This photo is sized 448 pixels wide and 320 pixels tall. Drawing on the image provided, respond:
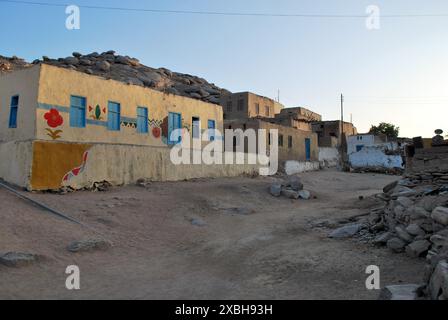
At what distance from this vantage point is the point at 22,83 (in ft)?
49.9

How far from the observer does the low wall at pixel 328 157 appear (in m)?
36.1

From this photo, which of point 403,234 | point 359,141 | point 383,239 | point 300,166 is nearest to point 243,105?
point 300,166

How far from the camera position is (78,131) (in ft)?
51.9

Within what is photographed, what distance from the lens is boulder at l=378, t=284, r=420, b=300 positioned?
171 inches

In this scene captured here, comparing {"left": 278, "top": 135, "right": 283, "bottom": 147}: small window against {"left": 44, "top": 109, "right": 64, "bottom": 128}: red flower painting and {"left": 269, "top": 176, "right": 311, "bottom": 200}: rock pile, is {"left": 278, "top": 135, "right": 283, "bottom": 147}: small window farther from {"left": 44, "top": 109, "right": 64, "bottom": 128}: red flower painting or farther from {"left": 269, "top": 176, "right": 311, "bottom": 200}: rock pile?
{"left": 44, "top": 109, "right": 64, "bottom": 128}: red flower painting

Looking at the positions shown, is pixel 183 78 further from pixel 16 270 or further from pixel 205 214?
pixel 16 270

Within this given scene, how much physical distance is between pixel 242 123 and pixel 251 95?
13.1 metres

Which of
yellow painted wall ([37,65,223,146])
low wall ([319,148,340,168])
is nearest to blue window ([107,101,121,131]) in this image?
yellow painted wall ([37,65,223,146])

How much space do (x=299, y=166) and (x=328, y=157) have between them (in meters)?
8.81

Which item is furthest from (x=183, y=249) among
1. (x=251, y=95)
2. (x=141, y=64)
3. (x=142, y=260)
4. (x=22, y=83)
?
(x=141, y=64)

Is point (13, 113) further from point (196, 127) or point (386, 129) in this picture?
point (386, 129)

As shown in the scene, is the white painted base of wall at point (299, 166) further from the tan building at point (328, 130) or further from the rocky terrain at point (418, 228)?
the rocky terrain at point (418, 228)

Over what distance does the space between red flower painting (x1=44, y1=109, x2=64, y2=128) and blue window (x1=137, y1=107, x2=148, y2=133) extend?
428 cm

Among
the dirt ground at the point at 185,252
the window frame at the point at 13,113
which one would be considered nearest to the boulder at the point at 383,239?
the dirt ground at the point at 185,252
